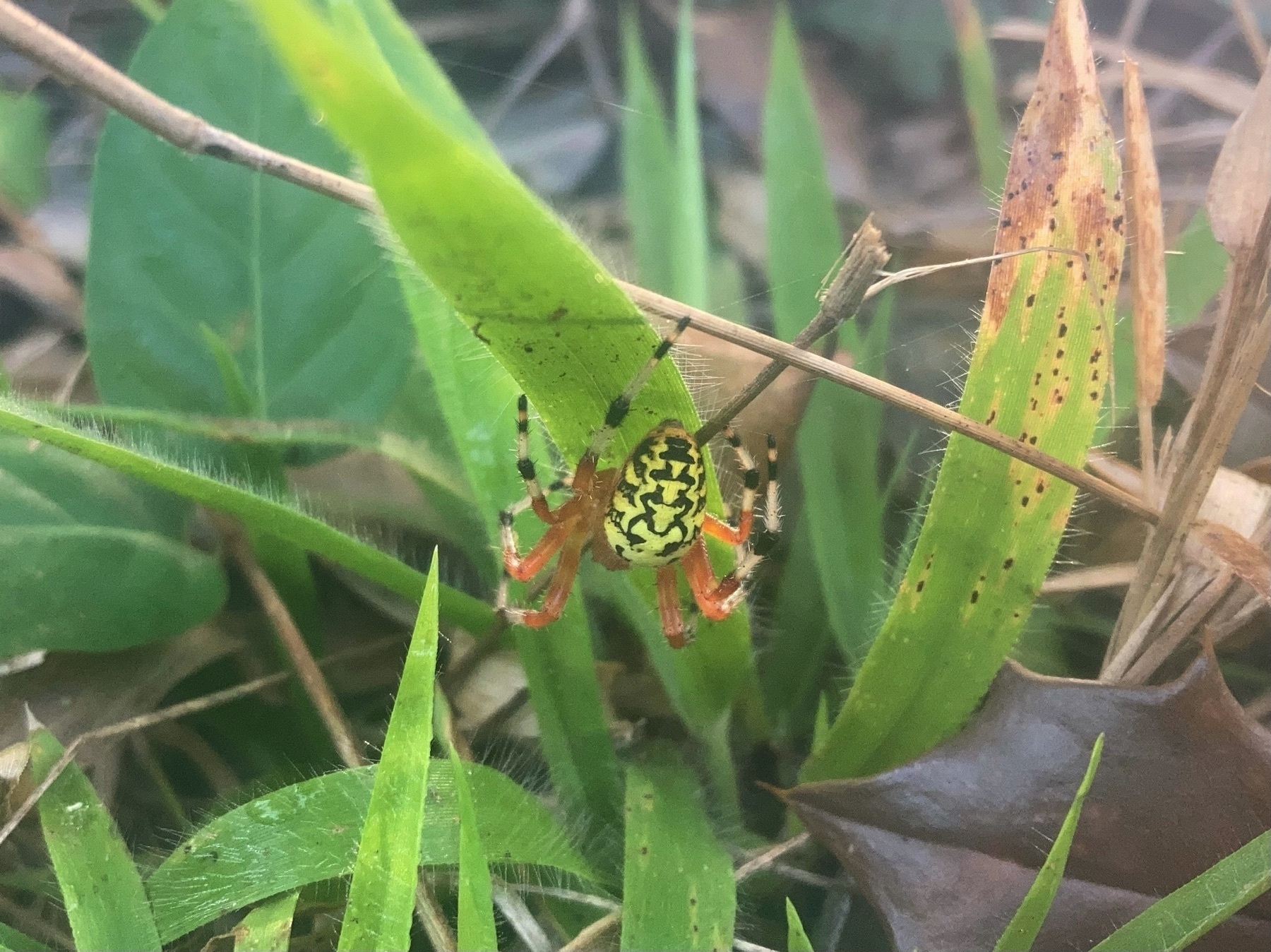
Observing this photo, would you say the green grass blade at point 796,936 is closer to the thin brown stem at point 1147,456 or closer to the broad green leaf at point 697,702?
the broad green leaf at point 697,702

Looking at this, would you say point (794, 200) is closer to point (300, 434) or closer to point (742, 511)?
point (742, 511)

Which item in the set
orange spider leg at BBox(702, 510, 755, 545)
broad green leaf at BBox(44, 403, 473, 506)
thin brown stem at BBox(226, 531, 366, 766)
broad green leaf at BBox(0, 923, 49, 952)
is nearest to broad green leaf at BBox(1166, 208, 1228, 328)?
orange spider leg at BBox(702, 510, 755, 545)

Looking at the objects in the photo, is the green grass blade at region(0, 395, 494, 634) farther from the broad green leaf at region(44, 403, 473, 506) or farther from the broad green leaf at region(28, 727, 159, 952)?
the broad green leaf at region(28, 727, 159, 952)

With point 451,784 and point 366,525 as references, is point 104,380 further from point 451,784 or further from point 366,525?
point 451,784

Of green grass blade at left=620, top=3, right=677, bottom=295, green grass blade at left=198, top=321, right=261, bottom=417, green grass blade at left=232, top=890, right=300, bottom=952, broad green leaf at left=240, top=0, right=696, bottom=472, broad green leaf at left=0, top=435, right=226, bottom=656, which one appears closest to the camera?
broad green leaf at left=240, top=0, right=696, bottom=472

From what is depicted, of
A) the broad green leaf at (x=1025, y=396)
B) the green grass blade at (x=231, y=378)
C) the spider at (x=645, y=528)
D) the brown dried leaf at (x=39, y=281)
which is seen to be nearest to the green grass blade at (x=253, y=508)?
the spider at (x=645, y=528)

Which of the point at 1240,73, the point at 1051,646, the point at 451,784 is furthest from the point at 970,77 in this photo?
the point at 451,784

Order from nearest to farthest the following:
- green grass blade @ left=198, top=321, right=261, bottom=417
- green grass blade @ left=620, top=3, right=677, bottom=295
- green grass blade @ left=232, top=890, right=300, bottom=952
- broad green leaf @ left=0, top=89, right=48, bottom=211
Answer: green grass blade @ left=232, top=890, right=300, bottom=952 < green grass blade @ left=198, top=321, right=261, bottom=417 < green grass blade @ left=620, top=3, right=677, bottom=295 < broad green leaf @ left=0, top=89, right=48, bottom=211
